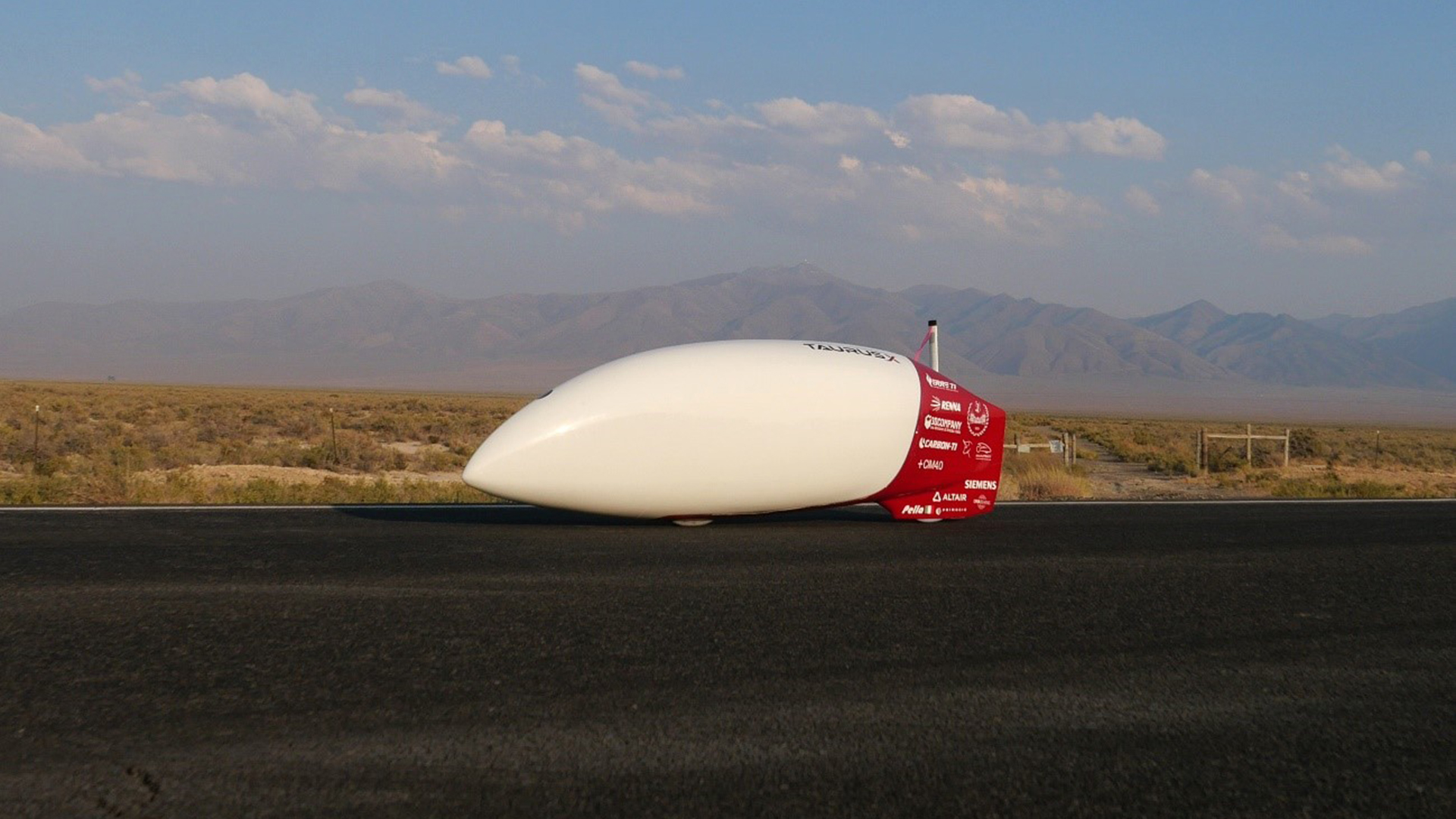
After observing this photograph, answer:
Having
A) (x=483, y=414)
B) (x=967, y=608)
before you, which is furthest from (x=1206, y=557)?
(x=483, y=414)

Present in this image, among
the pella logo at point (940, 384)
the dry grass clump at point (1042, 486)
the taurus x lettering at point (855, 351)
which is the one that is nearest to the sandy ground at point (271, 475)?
the dry grass clump at point (1042, 486)

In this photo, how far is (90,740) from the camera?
14.2ft

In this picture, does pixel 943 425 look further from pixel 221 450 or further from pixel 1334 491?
pixel 221 450

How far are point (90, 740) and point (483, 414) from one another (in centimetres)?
5634

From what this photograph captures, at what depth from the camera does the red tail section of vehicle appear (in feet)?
35.7

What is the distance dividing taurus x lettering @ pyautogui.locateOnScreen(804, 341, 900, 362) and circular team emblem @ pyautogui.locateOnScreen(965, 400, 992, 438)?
79cm

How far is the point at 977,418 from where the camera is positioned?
37.3 ft

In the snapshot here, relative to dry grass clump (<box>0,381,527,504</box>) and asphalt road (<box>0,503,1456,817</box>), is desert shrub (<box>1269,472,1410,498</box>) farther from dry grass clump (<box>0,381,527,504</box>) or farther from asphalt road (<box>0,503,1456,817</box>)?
dry grass clump (<box>0,381,527,504</box>)

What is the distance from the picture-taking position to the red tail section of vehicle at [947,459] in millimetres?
10875

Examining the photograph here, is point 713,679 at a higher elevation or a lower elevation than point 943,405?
lower

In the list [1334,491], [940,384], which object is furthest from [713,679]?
[1334,491]

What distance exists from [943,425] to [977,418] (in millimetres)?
549

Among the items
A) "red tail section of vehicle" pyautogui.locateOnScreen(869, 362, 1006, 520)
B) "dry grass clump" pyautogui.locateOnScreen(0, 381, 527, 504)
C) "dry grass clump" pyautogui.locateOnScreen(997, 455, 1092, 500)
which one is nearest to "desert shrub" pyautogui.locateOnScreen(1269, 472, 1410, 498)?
"dry grass clump" pyautogui.locateOnScreen(997, 455, 1092, 500)

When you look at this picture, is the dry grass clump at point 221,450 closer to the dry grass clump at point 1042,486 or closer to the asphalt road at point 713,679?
the asphalt road at point 713,679
